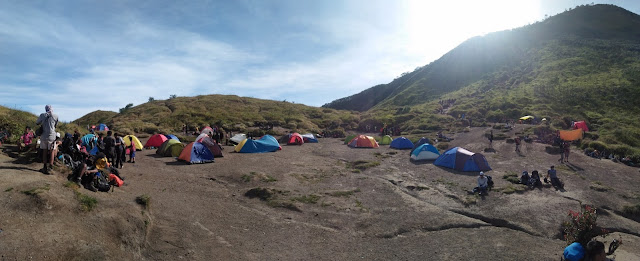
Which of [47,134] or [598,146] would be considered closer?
[47,134]

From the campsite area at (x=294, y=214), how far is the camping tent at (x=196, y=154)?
60 cm

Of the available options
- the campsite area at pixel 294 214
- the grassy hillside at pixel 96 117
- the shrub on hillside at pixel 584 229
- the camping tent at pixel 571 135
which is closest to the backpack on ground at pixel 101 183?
the campsite area at pixel 294 214

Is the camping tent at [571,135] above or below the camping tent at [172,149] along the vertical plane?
below

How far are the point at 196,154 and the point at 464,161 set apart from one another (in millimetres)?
16660

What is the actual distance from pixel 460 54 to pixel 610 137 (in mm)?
83123

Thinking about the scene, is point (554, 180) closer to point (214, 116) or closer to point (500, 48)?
point (214, 116)

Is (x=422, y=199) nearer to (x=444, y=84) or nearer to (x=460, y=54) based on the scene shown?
(x=444, y=84)

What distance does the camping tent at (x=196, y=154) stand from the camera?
20.0 meters

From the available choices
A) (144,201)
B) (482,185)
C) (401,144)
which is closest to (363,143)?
(401,144)

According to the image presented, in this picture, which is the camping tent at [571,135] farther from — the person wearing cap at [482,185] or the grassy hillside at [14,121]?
the grassy hillside at [14,121]

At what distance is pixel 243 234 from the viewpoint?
10.6 metres

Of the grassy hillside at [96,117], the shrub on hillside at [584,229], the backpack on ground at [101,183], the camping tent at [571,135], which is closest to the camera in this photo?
the shrub on hillside at [584,229]

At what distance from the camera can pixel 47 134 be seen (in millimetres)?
10234

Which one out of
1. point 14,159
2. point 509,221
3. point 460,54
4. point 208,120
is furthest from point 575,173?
point 460,54
